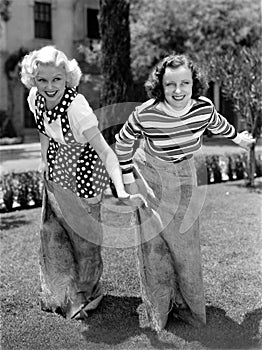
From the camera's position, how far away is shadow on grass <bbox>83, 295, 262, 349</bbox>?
11.3 feet

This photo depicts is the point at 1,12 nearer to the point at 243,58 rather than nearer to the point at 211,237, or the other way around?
the point at 243,58

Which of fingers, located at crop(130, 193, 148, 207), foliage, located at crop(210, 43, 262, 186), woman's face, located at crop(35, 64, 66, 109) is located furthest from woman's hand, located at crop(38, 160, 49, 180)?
foliage, located at crop(210, 43, 262, 186)

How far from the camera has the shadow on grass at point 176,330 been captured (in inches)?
136

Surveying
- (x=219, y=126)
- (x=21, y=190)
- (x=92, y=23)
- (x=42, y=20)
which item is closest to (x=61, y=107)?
(x=219, y=126)

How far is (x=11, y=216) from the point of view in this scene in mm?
8117

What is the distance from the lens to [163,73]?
3.50 meters

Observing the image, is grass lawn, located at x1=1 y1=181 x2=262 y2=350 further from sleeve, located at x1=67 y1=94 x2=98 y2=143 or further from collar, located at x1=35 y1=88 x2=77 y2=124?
collar, located at x1=35 y1=88 x2=77 y2=124

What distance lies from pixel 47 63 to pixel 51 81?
0.12 metres

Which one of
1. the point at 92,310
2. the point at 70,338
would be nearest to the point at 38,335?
the point at 70,338

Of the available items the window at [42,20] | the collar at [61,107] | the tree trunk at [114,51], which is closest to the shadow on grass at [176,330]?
the collar at [61,107]

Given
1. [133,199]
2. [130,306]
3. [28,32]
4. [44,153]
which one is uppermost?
[28,32]

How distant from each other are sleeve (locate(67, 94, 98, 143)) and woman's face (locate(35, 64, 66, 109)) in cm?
12

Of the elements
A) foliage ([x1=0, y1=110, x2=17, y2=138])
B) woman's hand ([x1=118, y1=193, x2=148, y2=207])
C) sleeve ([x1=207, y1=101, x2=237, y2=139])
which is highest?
sleeve ([x1=207, y1=101, x2=237, y2=139])

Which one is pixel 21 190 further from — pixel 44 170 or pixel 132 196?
pixel 132 196
